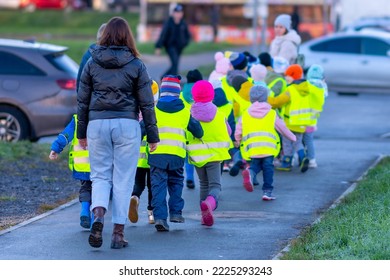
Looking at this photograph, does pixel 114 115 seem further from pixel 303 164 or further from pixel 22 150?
pixel 22 150

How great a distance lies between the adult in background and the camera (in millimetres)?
16875

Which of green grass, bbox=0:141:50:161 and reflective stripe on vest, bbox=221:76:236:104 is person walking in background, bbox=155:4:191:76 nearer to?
green grass, bbox=0:141:50:161

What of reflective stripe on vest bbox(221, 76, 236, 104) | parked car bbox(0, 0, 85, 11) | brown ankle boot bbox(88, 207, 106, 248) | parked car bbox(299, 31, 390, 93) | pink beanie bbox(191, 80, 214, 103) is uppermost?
pink beanie bbox(191, 80, 214, 103)

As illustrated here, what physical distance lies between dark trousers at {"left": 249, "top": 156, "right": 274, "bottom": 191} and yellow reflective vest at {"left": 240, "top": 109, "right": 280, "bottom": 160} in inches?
→ 4.3

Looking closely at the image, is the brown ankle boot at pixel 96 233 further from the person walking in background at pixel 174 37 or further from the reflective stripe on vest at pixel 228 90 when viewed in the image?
the person walking in background at pixel 174 37

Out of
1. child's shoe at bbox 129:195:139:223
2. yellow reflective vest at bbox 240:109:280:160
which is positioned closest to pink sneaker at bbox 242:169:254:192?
yellow reflective vest at bbox 240:109:280:160

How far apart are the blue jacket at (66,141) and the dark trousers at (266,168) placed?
8.73 ft

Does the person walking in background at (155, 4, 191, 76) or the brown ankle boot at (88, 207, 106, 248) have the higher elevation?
the brown ankle boot at (88, 207, 106, 248)

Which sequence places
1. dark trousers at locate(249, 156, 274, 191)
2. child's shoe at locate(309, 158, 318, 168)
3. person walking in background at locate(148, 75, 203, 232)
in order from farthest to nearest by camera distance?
1. child's shoe at locate(309, 158, 318, 168)
2. dark trousers at locate(249, 156, 274, 191)
3. person walking in background at locate(148, 75, 203, 232)

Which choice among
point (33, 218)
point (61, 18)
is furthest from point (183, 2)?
point (33, 218)

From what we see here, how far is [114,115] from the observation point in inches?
369

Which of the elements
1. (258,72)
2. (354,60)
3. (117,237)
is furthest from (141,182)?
(354,60)

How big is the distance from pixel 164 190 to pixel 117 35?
1739mm
